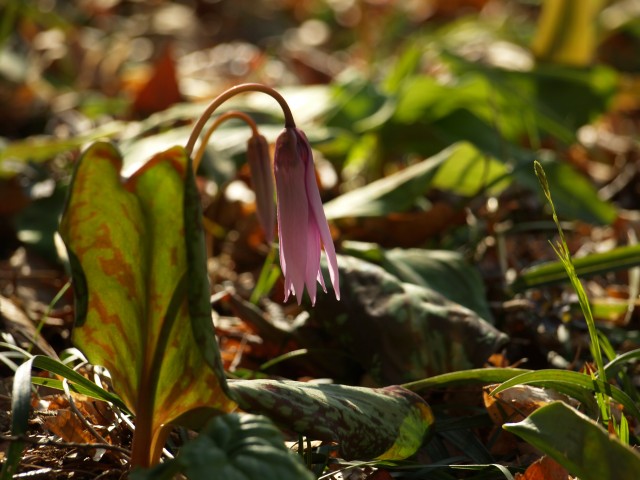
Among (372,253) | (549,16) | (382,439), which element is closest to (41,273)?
(372,253)

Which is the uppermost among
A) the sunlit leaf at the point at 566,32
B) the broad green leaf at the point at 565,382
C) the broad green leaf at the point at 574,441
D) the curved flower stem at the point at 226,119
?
the curved flower stem at the point at 226,119

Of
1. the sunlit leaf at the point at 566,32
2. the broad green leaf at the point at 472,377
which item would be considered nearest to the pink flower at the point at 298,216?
the broad green leaf at the point at 472,377

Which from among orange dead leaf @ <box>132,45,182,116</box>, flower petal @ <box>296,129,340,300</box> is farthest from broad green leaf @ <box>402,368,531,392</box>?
orange dead leaf @ <box>132,45,182,116</box>

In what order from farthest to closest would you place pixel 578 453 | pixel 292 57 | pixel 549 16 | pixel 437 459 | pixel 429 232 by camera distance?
pixel 292 57, pixel 549 16, pixel 429 232, pixel 437 459, pixel 578 453

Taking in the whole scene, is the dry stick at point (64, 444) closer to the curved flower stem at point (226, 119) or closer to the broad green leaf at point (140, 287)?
the broad green leaf at point (140, 287)

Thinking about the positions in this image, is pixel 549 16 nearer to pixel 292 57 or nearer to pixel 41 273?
pixel 292 57

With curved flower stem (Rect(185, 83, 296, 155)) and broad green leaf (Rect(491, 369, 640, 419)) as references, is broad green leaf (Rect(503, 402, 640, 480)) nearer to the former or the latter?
broad green leaf (Rect(491, 369, 640, 419))

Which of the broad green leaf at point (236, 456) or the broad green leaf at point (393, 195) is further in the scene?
the broad green leaf at point (393, 195)
